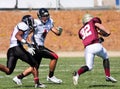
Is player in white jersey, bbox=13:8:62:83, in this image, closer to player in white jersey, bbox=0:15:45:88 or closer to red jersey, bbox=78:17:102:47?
player in white jersey, bbox=0:15:45:88

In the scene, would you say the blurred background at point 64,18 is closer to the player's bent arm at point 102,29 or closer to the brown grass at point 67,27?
the brown grass at point 67,27

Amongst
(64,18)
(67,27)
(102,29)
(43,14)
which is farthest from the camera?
(64,18)

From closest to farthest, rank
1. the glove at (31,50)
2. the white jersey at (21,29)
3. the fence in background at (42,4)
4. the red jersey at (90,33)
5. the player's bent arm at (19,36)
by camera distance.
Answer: the player's bent arm at (19,36) → the white jersey at (21,29) → the red jersey at (90,33) → the glove at (31,50) → the fence in background at (42,4)

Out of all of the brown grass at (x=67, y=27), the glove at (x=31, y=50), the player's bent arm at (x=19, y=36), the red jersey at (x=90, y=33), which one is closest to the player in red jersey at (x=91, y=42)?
the red jersey at (x=90, y=33)

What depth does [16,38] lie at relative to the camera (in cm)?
1173

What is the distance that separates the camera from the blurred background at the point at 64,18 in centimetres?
3209

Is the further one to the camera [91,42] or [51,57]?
[51,57]

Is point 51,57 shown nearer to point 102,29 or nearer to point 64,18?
point 102,29

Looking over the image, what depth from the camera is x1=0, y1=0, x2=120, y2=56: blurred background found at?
32094mm

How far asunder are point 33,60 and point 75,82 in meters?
0.97

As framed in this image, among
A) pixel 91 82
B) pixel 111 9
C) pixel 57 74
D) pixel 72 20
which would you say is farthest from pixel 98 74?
pixel 111 9

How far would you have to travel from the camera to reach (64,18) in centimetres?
3544

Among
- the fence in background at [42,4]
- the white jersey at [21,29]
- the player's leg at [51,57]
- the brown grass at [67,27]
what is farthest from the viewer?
the fence in background at [42,4]

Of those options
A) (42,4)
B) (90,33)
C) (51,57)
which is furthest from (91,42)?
(42,4)
